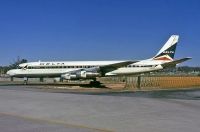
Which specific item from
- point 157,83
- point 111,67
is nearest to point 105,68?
point 111,67

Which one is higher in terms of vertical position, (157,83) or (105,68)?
(105,68)

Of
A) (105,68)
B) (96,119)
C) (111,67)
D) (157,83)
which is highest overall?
(111,67)

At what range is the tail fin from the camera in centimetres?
5306

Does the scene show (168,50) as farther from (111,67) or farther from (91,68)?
(91,68)

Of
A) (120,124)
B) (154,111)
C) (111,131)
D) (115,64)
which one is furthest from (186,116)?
(115,64)

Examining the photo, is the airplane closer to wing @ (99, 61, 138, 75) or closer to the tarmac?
wing @ (99, 61, 138, 75)

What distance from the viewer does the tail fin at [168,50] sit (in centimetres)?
5306

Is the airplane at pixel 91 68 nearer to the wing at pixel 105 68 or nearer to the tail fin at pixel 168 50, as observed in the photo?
the wing at pixel 105 68

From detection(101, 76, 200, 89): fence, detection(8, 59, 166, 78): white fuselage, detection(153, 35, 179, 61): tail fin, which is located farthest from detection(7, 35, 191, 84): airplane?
detection(101, 76, 200, 89): fence

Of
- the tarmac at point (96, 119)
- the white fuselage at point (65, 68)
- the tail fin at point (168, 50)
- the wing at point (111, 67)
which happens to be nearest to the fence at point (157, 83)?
the white fuselage at point (65, 68)

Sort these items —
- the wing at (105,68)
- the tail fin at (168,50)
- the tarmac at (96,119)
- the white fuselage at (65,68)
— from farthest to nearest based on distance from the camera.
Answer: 1. the tail fin at (168,50)
2. the white fuselage at (65,68)
3. the wing at (105,68)
4. the tarmac at (96,119)

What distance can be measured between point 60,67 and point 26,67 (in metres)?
4.54

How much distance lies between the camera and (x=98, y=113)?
50.7ft

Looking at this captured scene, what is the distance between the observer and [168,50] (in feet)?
176
